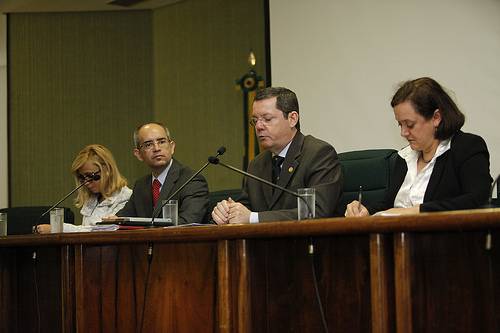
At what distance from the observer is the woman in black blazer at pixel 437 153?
289cm

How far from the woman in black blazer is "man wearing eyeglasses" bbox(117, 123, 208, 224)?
1290 mm

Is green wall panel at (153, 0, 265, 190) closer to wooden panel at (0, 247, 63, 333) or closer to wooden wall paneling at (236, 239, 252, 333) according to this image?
wooden panel at (0, 247, 63, 333)

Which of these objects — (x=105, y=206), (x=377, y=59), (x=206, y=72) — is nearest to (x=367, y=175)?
(x=377, y=59)

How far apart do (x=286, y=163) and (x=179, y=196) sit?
0.75 meters

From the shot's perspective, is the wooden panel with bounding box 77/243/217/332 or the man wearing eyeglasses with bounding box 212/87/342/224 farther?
the man wearing eyeglasses with bounding box 212/87/342/224

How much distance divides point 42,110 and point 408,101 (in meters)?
4.24

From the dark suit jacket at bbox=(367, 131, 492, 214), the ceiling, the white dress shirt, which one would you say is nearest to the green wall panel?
the ceiling

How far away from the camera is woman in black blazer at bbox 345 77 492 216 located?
289 cm

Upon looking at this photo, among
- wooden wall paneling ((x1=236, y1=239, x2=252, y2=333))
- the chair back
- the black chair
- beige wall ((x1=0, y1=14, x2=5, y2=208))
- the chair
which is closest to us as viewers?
wooden wall paneling ((x1=236, y1=239, x2=252, y2=333))

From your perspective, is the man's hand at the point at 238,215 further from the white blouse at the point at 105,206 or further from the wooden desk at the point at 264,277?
the white blouse at the point at 105,206

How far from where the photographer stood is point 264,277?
8.79 feet

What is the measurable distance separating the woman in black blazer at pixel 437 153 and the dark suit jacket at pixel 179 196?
1.24m

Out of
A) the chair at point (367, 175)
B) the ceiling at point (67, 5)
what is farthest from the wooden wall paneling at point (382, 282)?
the ceiling at point (67, 5)

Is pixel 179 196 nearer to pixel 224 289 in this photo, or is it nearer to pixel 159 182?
pixel 159 182
